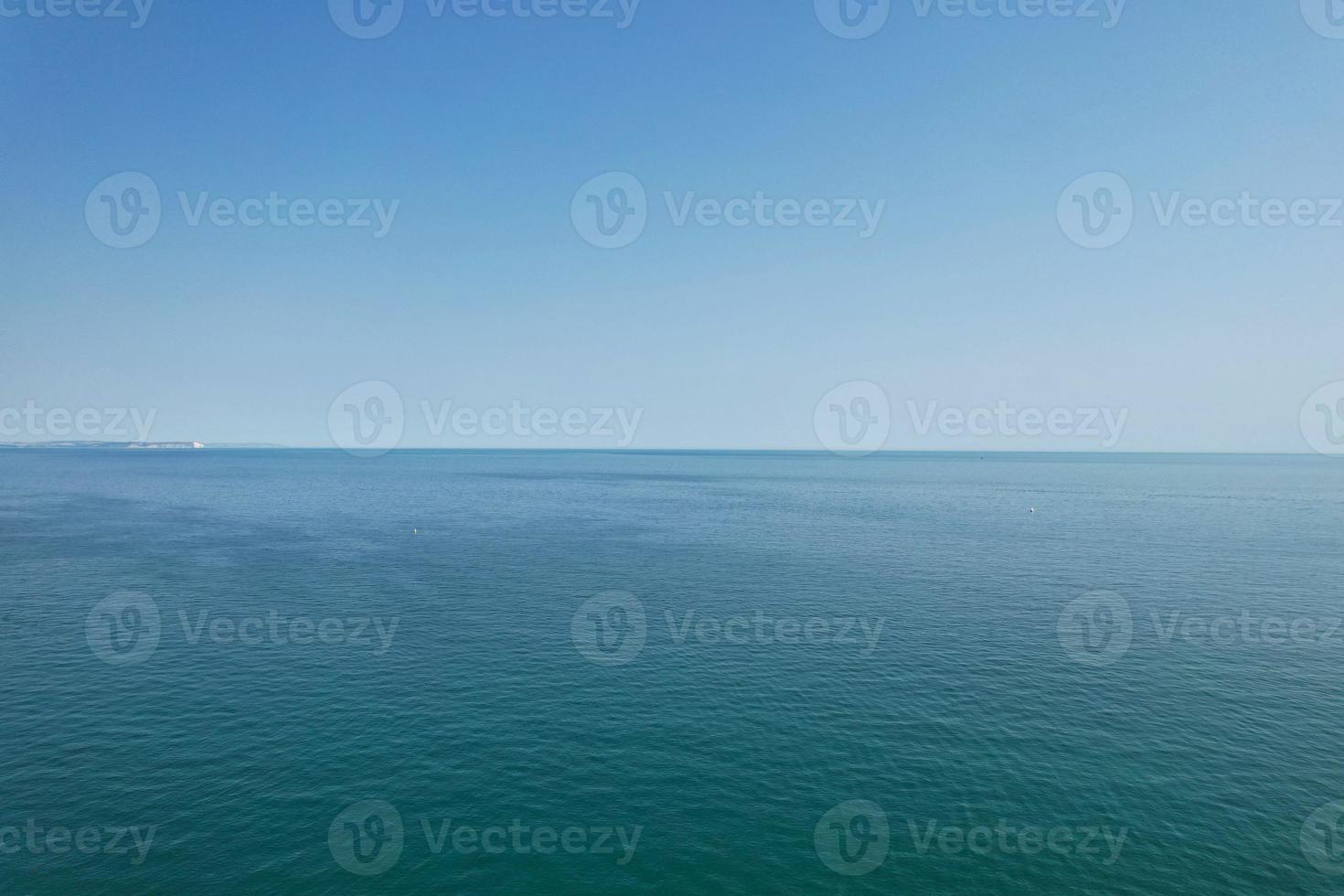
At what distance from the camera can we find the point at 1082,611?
67.1 meters

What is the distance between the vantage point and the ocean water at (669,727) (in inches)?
1210

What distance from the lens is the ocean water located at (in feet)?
101

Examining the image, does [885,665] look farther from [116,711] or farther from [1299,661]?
[116,711]

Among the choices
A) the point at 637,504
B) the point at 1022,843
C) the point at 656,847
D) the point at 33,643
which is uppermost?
the point at 637,504

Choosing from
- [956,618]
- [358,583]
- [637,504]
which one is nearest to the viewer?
[956,618]

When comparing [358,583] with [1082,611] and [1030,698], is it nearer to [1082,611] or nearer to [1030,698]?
[1030,698]

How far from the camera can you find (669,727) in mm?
43469

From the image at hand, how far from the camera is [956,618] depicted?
65938mm

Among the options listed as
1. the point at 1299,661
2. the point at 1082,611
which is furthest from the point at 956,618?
the point at 1299,661

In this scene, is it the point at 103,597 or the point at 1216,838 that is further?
the point at 103,597

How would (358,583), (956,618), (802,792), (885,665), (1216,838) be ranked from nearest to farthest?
(1216,838)
(802,792)
(885,665)
(956,618)
(358,583)

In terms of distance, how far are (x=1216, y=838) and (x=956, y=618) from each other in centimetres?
3440

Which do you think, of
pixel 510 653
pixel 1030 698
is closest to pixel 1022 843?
pixel 1030 698

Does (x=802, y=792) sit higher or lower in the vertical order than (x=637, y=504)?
lower
